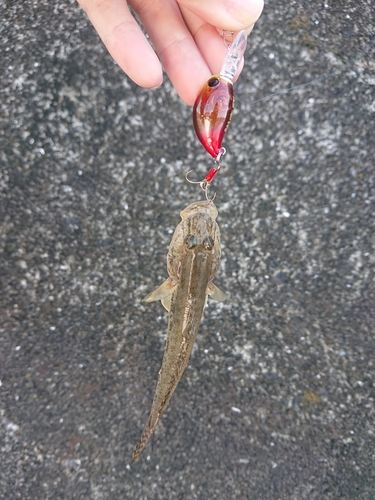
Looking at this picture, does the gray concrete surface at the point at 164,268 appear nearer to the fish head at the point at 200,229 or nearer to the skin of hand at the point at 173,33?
the skin of hand at the point at 173,33

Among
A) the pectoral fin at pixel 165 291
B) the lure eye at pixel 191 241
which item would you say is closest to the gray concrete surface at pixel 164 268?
the pectoral fin at pixel 165 291

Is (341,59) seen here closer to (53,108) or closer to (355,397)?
(53,108)

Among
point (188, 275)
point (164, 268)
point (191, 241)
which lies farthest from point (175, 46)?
point (164, 268)

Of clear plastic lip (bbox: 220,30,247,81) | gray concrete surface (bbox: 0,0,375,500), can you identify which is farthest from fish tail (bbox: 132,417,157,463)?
clear plastic lip (bbox: 220,30,247,81)

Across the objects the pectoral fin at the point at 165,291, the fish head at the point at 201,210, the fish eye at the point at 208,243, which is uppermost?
the fish head at the point at 201,210

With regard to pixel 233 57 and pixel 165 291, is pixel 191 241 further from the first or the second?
pixel 233 57

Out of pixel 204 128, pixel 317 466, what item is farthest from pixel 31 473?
pixel 204 128
